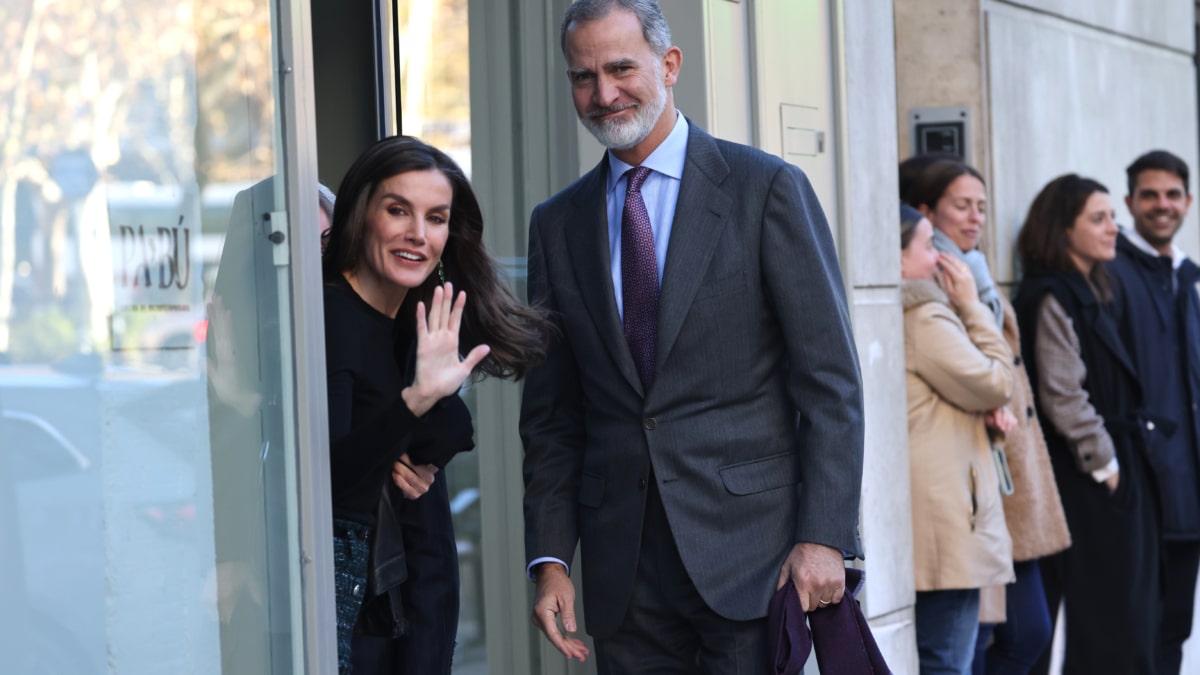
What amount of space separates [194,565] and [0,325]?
0.68 metres

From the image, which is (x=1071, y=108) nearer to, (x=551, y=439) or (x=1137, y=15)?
(x=1137, y=15)

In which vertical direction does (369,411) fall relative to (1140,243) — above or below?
below

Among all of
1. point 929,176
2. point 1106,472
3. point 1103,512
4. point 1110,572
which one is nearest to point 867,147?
point 929,176

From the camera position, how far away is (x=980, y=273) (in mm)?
6219

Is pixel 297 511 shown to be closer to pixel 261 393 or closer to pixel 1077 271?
A: pixel 261 393

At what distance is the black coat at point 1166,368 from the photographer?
23.4ft

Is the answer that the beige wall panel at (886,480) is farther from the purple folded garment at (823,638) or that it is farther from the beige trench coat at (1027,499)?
the purple folded garment at (823,638)

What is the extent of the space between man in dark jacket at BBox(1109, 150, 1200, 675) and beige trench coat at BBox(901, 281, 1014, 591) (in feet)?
4.97

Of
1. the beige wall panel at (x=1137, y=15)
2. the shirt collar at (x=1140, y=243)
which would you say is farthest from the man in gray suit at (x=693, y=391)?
the beige wall panel at (x=1137, y=15)

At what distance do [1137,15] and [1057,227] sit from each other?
9.89 feet

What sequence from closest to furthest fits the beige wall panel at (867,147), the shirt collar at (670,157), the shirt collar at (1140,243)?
the shirt collar at (670,157), the beige wall panel at (867,147), the shirt collar at (1140,243)

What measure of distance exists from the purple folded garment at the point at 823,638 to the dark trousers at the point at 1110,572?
380cm

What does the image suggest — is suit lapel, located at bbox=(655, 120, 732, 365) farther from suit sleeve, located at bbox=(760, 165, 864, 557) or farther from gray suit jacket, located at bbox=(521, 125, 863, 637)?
suit sleeve, located at bbox=(760, 165, 864, 557)

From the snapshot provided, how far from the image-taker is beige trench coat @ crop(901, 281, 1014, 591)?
18.6 feet
